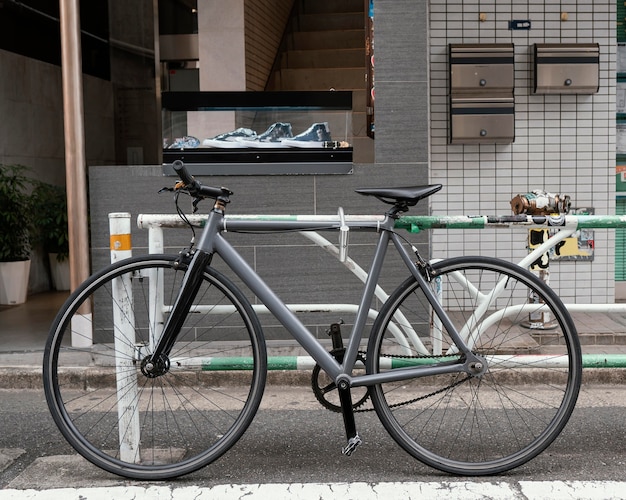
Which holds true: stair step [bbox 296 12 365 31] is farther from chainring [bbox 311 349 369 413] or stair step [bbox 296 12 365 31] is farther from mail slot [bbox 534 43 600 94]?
chainring [bbox 311 349 369 413]

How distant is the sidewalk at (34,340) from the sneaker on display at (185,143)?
177 cm

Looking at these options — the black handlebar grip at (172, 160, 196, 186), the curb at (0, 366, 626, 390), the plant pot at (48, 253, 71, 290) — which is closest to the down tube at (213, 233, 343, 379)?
the black handlebar grip at (172, 160, 196, 186)

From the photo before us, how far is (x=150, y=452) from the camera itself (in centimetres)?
400

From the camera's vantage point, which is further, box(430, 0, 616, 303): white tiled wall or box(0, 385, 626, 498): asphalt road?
box(430, 0, 616, 303): white tiled wall

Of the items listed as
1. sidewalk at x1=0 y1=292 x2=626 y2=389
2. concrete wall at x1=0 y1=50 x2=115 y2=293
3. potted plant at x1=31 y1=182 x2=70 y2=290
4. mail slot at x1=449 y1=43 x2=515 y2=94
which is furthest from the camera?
concrete wall at x1=0 y1=50 x2=115 y2=293

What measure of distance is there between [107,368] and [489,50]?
13.6 ft

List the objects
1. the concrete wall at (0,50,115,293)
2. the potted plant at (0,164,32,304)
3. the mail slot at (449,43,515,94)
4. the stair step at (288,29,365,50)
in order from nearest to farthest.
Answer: the mail slot at (449,43,515,94)
the potted plant at (0,164,32,304)
the concrete wall at (0,50,115,293)
the stair step at (288,29,365,50)

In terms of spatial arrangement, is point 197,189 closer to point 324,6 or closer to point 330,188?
point 330,188

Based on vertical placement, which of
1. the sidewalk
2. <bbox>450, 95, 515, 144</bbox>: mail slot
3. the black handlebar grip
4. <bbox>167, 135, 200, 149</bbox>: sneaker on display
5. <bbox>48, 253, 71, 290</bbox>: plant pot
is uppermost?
<bbox>450, 95, 515, 144</bbox>: mail slot

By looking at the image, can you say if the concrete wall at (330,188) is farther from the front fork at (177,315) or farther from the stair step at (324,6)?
the stair step at (324,6)

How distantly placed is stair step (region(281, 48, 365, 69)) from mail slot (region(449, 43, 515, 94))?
311cm

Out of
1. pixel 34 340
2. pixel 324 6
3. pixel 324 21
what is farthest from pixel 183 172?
pixel 324 6

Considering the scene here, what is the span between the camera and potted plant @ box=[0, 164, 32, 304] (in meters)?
8.73

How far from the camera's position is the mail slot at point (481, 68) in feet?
23.9
